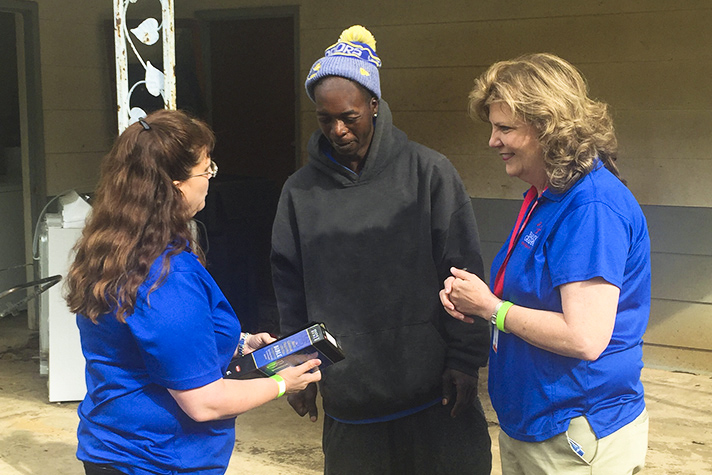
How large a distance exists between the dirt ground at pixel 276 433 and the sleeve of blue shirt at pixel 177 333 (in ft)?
6.74

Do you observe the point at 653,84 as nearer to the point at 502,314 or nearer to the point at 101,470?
the point at 502,314

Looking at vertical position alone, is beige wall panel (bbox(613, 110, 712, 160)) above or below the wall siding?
above

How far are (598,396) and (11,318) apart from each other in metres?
5.88

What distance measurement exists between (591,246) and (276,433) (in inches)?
110

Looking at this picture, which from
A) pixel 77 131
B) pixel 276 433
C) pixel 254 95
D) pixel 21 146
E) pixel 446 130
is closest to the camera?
pixel 276 433

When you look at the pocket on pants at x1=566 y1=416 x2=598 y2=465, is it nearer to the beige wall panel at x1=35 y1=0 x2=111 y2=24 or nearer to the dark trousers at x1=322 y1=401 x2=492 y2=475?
the dark trousers at x1=322 y1=401 x2=492 y2=475

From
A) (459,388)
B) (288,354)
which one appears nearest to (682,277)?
(459,388)

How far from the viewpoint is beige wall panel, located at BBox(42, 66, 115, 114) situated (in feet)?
19.2

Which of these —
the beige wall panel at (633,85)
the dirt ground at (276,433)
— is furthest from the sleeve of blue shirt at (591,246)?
the beige wall panel at (633,85)

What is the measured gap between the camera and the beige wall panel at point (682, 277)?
4625 mm

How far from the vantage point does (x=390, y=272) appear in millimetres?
2137

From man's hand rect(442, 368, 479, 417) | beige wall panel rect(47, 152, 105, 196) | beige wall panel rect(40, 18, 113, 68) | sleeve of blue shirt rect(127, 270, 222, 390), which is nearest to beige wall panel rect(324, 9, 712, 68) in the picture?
beige wall panel rect(40, 18, 113, 68)

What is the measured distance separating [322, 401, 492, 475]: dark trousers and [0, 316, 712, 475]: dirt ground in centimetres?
130

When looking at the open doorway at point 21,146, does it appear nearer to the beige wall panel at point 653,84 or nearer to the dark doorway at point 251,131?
the dark doorway at point 251,131
